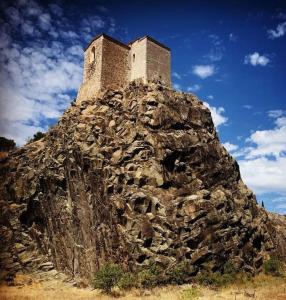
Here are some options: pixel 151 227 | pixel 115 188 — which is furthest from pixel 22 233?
pixel 151 227

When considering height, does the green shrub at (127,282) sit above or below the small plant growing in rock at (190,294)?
above

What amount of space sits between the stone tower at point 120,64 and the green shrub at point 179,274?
18894mm

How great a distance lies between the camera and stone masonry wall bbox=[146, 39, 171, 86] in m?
36.5

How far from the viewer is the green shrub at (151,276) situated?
2480 centimetres

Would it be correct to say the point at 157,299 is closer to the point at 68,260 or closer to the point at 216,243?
the point at 216,243

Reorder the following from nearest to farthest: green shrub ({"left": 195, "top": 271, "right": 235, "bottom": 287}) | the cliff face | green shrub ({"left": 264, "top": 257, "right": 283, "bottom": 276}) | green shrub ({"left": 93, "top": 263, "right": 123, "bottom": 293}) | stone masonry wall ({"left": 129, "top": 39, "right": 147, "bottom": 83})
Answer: green shrub ({"left": 93, "top": 263, "right": 123, "bottom": 293}), green shrub ({"left": 195, "top": 271, "right": 235, "bottom": 287}), the cliff face, green shrub ({"left": 264, "top": 257, "right": 283, "bottom": 276}), stone masonry wall ({"left": 129, "top": 39, "right": 147, "bottom": 83})

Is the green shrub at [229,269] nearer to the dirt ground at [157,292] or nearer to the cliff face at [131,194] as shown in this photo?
the cliff face at [131,194]

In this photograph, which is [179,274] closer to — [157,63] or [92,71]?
[157,63]

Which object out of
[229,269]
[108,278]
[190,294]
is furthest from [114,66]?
[190,294]

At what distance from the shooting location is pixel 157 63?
37250mm

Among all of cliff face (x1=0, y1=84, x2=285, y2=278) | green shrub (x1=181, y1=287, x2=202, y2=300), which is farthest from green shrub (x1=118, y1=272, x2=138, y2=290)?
green shrub (x1=181, y1=287, x2=202, y2=300)

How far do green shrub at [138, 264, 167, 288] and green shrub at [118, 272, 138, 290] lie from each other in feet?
1.83

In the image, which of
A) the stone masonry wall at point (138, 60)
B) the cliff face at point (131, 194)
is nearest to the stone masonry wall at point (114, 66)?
the stone masonry wall at point (138, 60)

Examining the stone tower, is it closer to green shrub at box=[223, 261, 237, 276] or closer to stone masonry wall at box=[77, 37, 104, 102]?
stone masonry wall at box=[77, 37, 104, 102]
